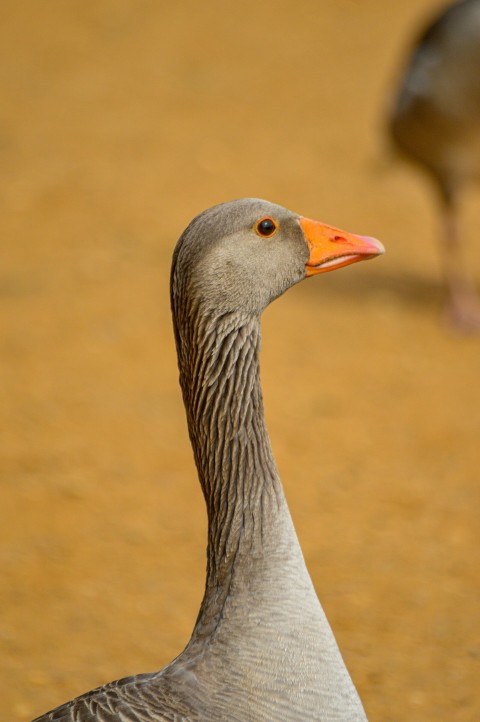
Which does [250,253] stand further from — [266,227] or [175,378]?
[175,378]

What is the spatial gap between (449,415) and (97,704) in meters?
3.83

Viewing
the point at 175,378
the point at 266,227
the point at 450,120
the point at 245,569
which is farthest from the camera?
the point at 450,120

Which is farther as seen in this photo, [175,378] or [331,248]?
[175,378]

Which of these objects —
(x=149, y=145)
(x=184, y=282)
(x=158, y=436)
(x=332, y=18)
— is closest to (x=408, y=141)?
(x=158, y=436)

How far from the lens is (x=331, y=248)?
291 centimetres

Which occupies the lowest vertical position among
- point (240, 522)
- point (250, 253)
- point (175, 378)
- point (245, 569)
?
point (245, 569)

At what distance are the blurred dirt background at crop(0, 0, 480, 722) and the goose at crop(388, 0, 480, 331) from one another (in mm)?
340

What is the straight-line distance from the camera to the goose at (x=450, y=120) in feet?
23.8

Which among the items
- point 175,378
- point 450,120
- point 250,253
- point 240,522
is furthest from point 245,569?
point 450,120

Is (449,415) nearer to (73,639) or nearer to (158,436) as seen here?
(158,436)

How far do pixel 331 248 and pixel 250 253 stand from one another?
0.84 ft

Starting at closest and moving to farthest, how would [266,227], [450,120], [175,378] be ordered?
[266,227] → [175,378] → [450,120]

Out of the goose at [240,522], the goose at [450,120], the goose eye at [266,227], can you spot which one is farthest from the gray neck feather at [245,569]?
the goose at [450,120]

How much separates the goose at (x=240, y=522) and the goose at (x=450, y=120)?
183 inches
